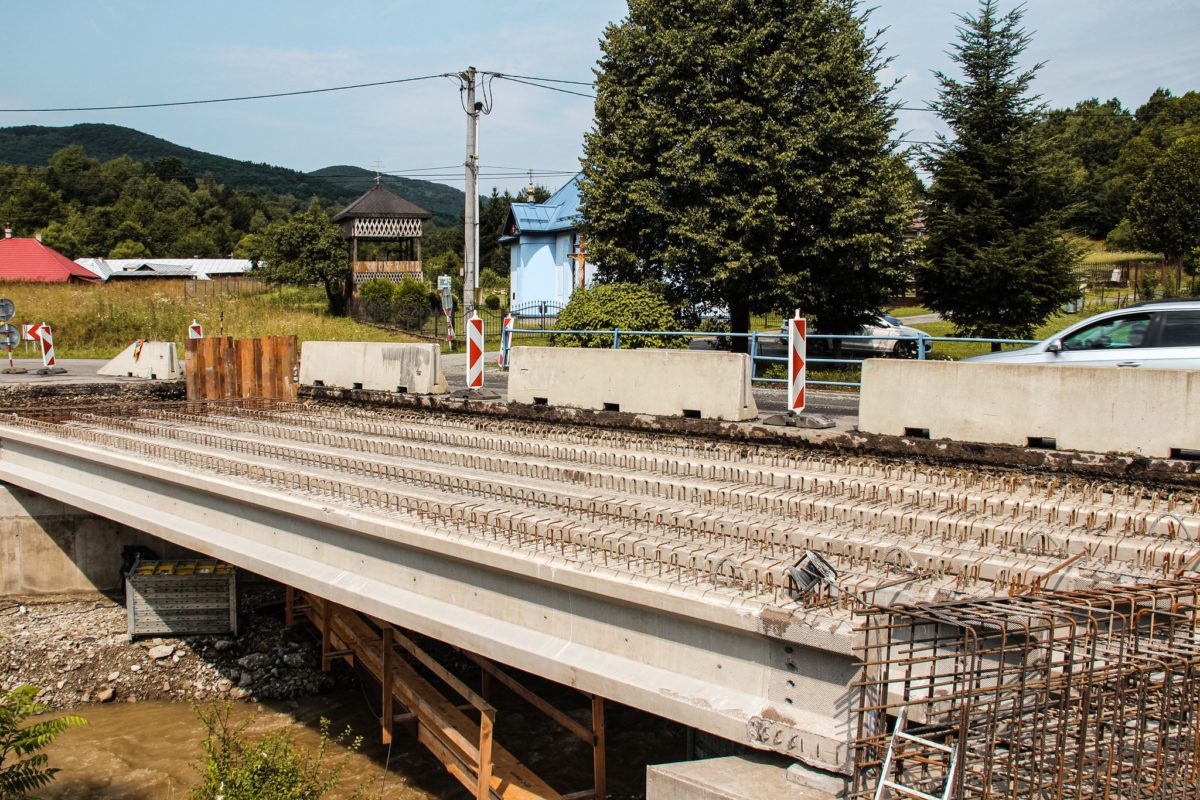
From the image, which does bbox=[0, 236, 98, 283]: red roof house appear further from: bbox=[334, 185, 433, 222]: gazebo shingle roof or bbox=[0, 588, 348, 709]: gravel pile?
bbox=[0, 588, 348, 709]: gravel pile

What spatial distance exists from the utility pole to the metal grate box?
8.75m

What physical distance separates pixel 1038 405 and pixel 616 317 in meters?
10.5

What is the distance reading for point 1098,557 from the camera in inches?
245

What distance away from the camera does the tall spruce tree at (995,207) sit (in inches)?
822

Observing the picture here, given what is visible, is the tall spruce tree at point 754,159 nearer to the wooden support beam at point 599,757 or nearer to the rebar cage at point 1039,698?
the wooden support beam at point 599,757

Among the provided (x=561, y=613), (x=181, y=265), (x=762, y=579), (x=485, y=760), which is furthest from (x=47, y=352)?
(x=181, y=265)

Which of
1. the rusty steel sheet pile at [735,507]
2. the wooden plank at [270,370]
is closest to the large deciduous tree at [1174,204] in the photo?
the rusty steel sheet pile at [735,507]

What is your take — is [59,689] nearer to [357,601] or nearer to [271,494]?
[271,494]

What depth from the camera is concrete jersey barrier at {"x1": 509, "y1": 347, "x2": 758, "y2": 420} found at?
11102 mm

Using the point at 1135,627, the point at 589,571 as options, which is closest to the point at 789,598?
the point at 589,571

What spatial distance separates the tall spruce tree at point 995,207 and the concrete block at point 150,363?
55.6ft

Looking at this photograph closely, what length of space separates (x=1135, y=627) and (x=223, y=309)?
34006 millimetres

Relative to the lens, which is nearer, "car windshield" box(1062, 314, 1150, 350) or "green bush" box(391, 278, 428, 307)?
"car windshield" box(1062, 314, 1150, 350)


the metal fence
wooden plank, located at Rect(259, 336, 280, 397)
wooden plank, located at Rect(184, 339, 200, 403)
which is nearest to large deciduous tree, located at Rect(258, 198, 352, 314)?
the metal fence
